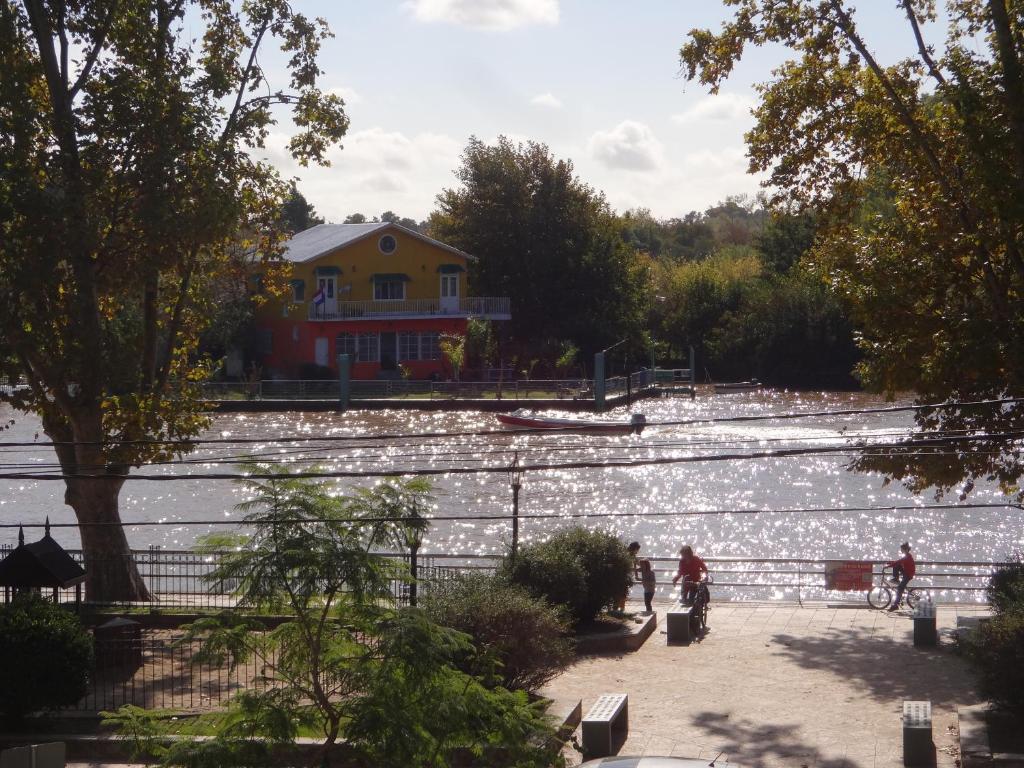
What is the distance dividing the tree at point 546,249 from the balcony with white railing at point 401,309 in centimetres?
365

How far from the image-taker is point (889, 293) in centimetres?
1817

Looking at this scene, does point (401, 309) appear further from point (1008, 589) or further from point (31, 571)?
point (1008, 589)

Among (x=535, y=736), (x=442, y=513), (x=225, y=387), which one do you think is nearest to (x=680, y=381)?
(x=225, y=387)

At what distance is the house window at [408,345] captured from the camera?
65.8 m

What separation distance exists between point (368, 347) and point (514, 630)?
52652 mm

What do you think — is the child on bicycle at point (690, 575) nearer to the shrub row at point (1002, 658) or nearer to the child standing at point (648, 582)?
the child standing at point (648, 582)

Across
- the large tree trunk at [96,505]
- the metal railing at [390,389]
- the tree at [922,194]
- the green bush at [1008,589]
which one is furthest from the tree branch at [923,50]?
the metal railing at [390,389]

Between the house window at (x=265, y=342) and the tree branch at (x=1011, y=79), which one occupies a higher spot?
the tree branch at (x=1011, y=79)

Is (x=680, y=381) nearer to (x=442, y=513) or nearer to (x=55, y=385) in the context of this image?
(x=442, y=513)

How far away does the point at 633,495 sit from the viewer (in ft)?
142

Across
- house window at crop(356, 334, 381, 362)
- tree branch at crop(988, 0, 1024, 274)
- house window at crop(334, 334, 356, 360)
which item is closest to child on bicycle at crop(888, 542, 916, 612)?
tree branch at crop(988, 0, 1024, 274)

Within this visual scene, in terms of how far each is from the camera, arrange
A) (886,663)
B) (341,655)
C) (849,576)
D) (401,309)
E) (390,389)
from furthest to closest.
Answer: (401,309), (390,389), (849,576), (886,663), (341,655)

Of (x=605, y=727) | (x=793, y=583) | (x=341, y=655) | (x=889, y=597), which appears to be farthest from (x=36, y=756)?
(x=793, y=583)

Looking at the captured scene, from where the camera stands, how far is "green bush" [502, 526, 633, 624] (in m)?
17.3
